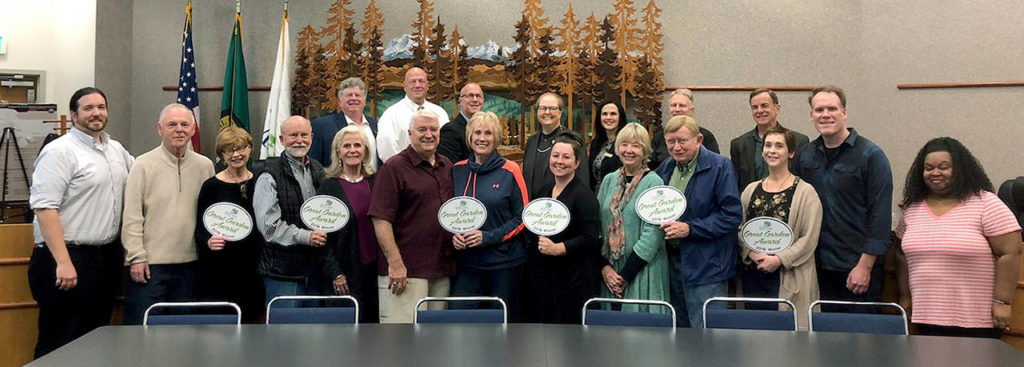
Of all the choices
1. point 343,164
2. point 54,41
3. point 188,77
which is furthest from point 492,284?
point 54,41

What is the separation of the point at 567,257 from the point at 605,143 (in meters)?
1.53

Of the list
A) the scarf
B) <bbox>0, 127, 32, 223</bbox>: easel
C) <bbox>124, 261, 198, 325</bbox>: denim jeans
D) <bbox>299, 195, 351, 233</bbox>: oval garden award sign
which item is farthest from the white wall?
the scarf

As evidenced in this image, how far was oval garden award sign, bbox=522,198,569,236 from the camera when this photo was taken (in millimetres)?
3953

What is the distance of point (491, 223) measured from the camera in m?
4.10

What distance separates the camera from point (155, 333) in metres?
3.01

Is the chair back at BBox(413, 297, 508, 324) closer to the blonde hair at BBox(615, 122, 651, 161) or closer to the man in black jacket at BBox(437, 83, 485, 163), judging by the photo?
the blonde hair at BBox(615, 122, 651, 161)

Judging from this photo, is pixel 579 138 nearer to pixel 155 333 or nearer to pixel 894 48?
pixel 155 333

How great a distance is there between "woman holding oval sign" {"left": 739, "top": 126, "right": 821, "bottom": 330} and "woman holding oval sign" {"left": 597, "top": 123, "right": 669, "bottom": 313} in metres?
0.43

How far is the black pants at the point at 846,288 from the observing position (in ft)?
13.2

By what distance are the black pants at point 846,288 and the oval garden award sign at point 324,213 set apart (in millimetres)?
2350

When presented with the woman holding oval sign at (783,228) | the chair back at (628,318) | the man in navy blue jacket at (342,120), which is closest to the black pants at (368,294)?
the man in navy blue jacket at (342,120)

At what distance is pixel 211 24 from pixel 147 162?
143 inches

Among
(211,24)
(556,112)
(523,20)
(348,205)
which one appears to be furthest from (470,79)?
(348,205)

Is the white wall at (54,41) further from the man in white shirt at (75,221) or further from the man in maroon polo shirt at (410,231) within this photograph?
the man in maroon polo shirt at (410,231)
